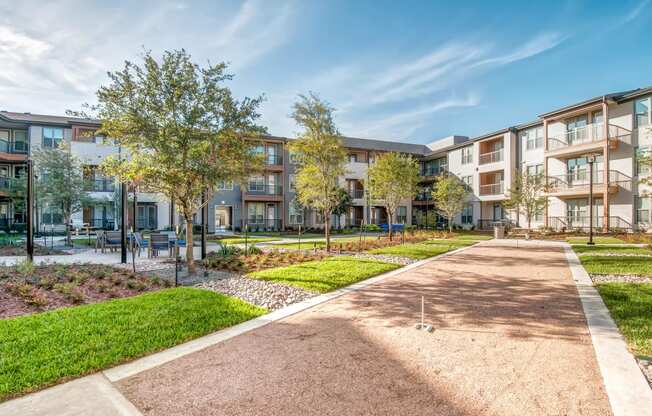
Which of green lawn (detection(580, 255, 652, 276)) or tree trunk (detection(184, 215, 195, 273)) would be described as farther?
tree trunk (detection(184, 215, 195, 273))

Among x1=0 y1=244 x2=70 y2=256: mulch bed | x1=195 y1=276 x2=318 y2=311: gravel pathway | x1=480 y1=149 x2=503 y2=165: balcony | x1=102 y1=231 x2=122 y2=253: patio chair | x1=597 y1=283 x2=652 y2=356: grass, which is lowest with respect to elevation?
x1=0 y1=244 x2=70 y2=256: mulch bed

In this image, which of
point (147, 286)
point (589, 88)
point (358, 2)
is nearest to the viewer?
point (147, 286)

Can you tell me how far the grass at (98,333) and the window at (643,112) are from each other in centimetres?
2765

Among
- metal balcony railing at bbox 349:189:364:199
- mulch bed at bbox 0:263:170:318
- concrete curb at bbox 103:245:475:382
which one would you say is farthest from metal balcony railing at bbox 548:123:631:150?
mulch bed at bbox 0:263:170:318

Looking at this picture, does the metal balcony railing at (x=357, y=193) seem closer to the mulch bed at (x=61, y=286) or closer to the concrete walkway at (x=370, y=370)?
the mulch bed at (x=61, y=286)

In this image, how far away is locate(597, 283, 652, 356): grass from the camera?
4.54 metres

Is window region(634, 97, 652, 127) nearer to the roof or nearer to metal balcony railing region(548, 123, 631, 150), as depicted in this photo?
metal balcony railing region(548, 123, 631, 150)

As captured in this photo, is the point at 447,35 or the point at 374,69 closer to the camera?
the point at 447,35

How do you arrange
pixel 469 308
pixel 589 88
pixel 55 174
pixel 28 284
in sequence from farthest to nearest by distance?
pixel 589 88
pixel 55 174
pixel 28 284
pixel 469 308

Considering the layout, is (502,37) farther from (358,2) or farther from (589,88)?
(589,88)

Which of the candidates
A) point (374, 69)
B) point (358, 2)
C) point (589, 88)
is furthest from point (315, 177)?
point (589, 88)

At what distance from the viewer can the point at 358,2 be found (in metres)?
A: 11.2

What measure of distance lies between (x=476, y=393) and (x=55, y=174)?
2291cm

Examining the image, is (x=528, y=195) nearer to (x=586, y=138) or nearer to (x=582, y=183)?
(x=582, y=183)
